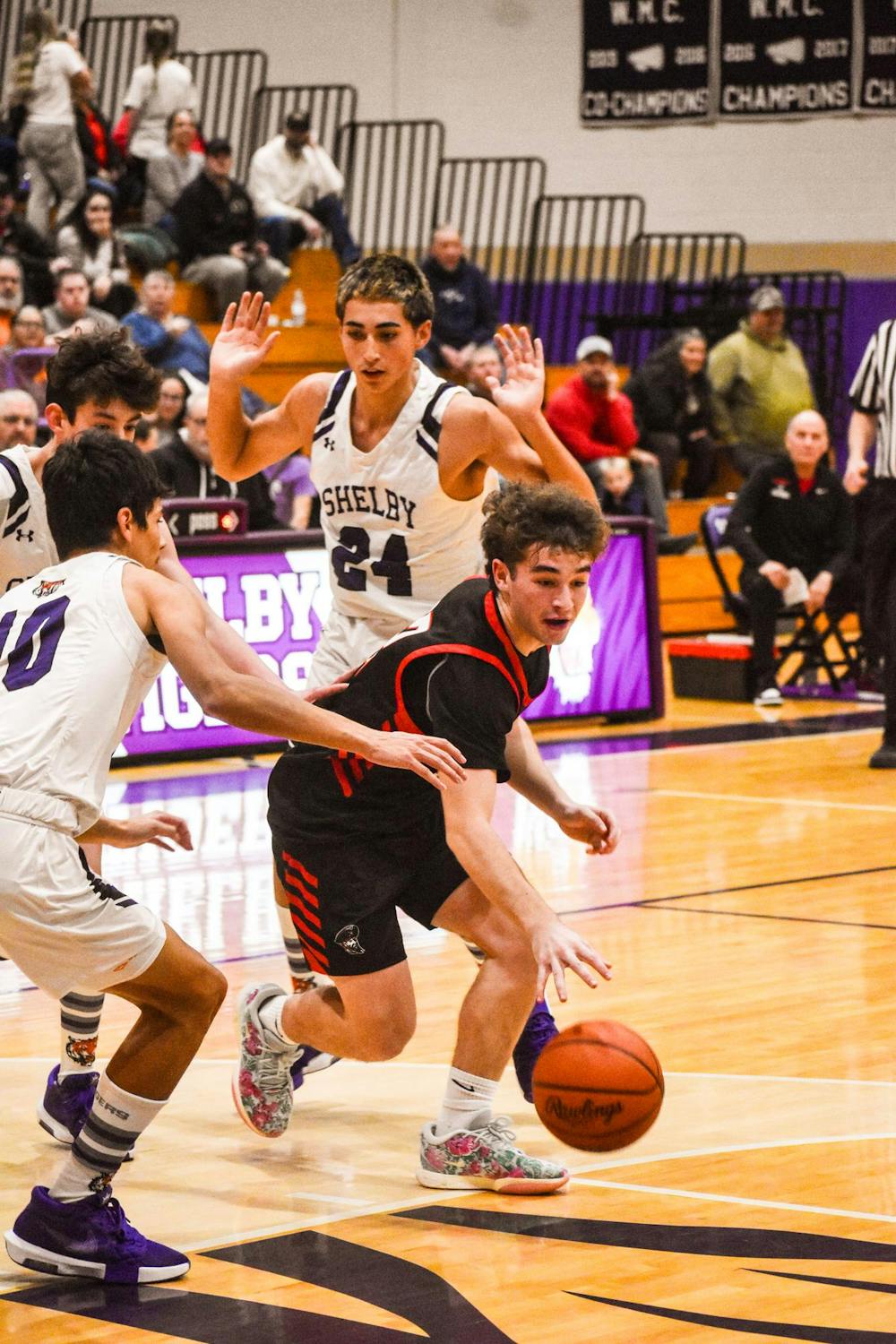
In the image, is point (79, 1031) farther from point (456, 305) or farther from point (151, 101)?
point (151, 101)

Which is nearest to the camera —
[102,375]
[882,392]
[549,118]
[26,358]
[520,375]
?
[102,375]

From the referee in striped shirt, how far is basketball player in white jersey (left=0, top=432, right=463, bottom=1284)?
266 inches

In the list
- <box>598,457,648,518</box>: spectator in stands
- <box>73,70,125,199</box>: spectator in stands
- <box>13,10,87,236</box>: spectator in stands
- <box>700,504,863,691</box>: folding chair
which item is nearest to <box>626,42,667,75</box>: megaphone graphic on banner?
<box>73,70,125,199</box>: spectator in stands

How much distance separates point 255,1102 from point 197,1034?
2.86 feet

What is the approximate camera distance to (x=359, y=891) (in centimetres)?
497

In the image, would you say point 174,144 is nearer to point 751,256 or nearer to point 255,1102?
point 751,256

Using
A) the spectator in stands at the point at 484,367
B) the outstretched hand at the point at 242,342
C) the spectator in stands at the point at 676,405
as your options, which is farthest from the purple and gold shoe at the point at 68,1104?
the spectator in stands at the point at 676,405

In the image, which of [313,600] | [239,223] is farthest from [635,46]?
[313,600]

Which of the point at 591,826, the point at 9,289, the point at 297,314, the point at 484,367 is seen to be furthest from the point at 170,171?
the point at 591,826

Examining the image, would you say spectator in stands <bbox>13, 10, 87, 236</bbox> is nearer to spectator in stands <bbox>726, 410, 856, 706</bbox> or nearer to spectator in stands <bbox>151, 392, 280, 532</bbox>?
spectator in stands <bbox>151, 392, 280, 532</bbox>

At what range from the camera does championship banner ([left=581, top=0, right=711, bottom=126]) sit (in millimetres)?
19266

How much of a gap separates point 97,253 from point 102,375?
11.7 m

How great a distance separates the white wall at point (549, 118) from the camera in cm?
1908

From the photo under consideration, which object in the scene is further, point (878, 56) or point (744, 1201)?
point (878, 56)
